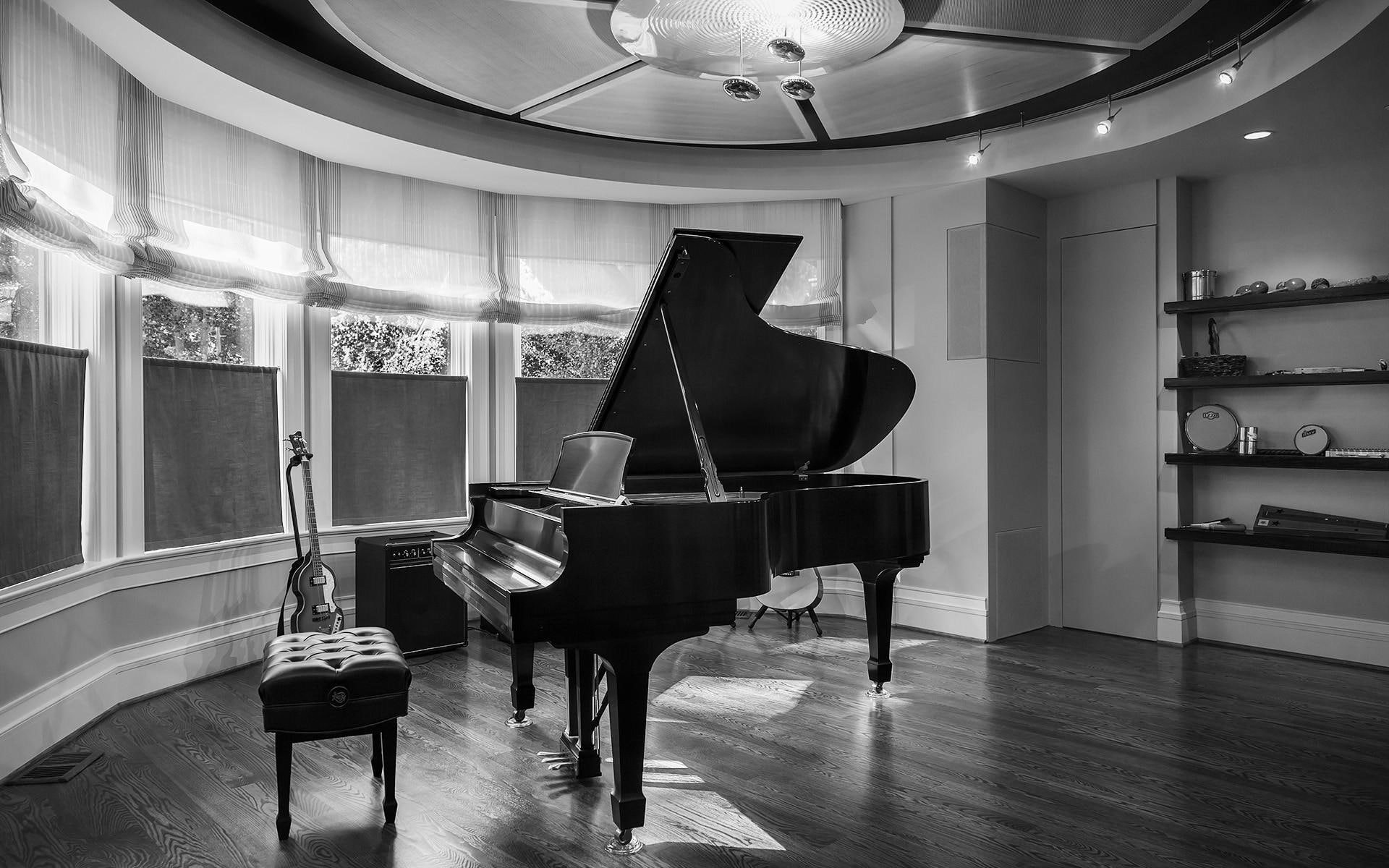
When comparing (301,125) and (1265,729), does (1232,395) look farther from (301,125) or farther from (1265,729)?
(301,125)

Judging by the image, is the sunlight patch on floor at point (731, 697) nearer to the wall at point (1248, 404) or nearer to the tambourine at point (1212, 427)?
the wall at point (1248, 404)

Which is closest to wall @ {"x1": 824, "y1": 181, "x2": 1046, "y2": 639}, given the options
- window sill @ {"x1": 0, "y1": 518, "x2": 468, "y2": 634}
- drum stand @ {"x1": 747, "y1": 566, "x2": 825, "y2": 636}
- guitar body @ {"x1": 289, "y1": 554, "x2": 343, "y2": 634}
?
drum stand @ {"x1": 747, "y1": 566, "x2": 825, "y2": 636}

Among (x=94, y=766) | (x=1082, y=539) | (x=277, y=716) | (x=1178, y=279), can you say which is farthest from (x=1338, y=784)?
(x=94, y=766)

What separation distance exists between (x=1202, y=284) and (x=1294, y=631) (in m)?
2.04

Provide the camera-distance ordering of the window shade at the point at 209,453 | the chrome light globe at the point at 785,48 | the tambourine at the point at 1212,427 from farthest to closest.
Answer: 1. the tambourine at the point at 1212,427
2. the window shade at the point at 209,453
3. the chrome light globe at the point at 785,48

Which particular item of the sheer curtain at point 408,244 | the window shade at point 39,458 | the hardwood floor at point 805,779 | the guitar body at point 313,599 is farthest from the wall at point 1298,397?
the window shade at point 39,458

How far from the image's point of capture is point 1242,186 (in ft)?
17.0

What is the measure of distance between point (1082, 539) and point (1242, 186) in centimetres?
232

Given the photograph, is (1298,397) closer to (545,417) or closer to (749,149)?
(749,149)

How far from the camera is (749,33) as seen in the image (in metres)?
3.54

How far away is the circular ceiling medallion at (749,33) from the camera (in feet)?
11.0

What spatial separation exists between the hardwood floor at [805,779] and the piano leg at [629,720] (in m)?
0.11

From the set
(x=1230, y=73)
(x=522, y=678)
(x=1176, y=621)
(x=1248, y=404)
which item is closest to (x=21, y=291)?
(x=522, y=678)

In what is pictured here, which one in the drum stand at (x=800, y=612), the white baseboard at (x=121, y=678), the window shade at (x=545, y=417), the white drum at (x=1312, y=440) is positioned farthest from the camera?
the window shade at (x=545, y=417)
